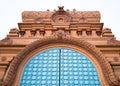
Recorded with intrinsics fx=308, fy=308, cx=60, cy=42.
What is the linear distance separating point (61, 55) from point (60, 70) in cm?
103

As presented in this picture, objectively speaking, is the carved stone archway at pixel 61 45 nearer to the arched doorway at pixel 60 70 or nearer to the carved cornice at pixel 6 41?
the arched doorway at pixel 60 70

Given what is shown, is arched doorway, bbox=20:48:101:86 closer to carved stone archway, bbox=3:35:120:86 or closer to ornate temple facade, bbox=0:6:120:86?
ornate temple facade, bbox=0:6:120:86

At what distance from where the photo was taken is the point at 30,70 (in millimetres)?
13469

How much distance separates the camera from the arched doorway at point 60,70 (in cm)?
1283

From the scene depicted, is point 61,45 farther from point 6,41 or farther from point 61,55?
point 6,41

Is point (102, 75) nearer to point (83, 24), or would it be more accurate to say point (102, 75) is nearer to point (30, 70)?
point (30, 70)

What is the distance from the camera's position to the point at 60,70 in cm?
1334

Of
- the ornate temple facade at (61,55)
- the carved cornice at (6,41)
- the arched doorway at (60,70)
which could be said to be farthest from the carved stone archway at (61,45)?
the carved cornice at (6,41)

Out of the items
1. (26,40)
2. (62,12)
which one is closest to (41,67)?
(26,40)

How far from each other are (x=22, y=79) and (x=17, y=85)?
428 mm

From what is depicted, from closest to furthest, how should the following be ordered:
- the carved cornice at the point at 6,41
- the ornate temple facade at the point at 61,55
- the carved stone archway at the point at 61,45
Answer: the carved stone archway at the point at 61,45, the ornate temple facade at the point at 61,55, the carved cornice at the point at 6,41

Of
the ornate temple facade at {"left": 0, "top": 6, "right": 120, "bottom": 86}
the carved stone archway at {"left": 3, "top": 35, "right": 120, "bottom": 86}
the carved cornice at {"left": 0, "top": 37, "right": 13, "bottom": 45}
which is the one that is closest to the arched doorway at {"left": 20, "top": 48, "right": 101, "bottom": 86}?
the ornate temple facade at {"left": 0, "top": 6, "right": 120, "bottom": 86}

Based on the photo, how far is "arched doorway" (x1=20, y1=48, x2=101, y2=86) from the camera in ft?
42.1

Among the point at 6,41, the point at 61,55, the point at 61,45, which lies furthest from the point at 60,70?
the point at 6,41
